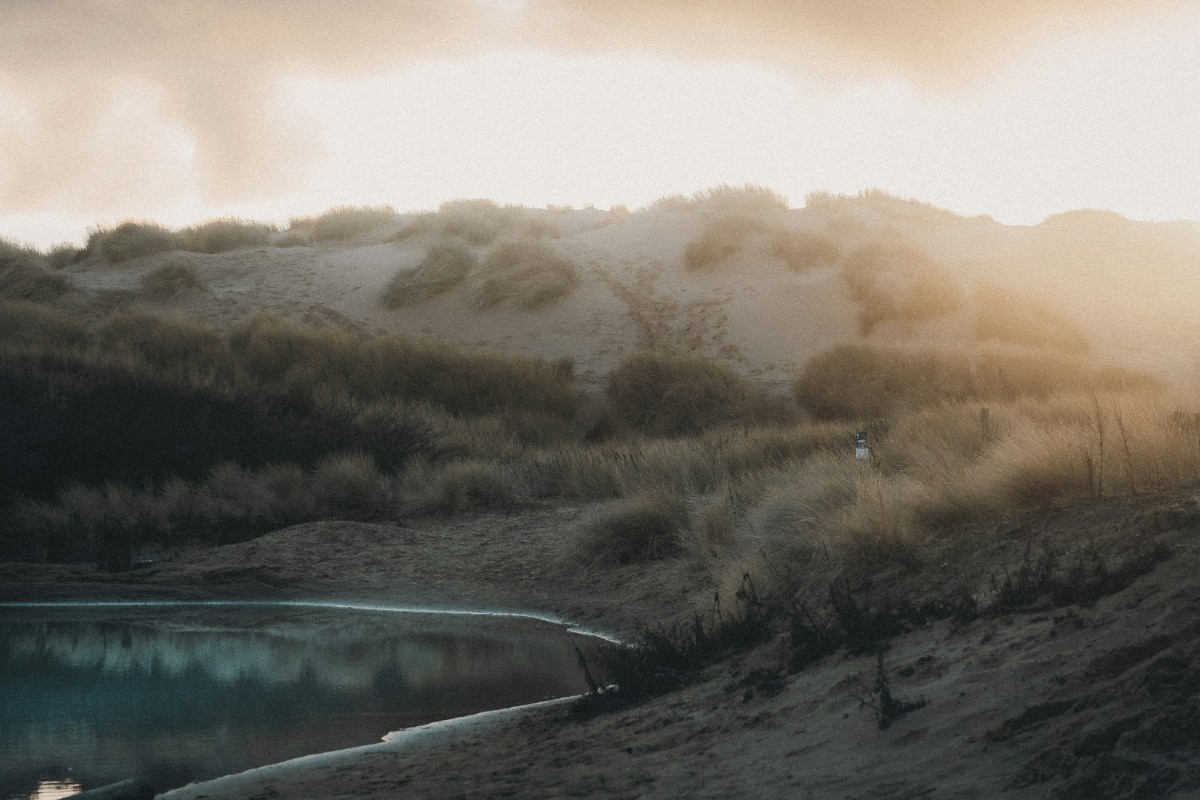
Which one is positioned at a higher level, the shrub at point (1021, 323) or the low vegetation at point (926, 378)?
the shrub at point (1021, 323)

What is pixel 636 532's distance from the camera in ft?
39.1

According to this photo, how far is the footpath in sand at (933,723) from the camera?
3.87 metres

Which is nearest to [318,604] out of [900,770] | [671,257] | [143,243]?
[900,770]

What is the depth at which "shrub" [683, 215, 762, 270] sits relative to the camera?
111 feet

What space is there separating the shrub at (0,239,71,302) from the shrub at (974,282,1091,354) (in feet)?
72.0

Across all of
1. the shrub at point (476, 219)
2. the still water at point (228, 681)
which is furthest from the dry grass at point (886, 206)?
the still water at point (228, 681)

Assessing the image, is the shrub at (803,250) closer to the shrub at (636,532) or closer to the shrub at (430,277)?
the shrub at (430,277)

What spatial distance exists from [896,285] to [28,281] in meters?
21.0

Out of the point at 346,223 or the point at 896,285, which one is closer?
the point at 896,285

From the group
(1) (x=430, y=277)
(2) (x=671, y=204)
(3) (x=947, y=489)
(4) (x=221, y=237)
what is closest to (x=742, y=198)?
(2) (x=671, y=204)

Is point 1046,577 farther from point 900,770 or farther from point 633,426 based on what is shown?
point 633,426

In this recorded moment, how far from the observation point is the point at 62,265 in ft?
123

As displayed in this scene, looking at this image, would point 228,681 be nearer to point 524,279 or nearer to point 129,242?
point 524,279

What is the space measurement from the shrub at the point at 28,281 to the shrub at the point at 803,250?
713 inches
